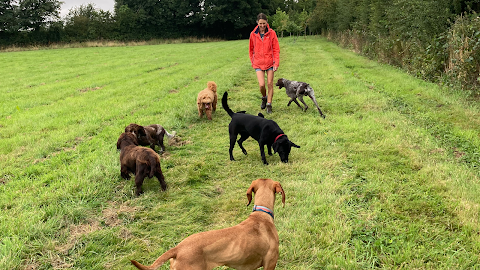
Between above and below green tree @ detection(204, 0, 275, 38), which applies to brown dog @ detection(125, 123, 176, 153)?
below

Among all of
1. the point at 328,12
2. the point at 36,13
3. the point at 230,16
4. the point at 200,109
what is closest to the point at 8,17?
the point at 36,13

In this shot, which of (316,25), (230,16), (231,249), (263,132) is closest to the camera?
(231,249)

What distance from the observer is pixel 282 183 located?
4.02m

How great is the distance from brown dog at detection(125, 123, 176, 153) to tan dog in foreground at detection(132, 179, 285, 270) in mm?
3256

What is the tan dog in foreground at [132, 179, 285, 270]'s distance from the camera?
1.94 meters

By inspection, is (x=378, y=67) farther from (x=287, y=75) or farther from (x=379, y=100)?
(x=379, y=100)

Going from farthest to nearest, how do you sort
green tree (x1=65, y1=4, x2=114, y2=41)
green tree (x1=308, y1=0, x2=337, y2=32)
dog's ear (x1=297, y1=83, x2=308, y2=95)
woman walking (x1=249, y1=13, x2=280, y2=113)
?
green tree (x1=65, y1=4, x2=114, y2=41), green tree (x1=308, y1=0, x2=337, y2=32), dog's ear (x1=297, y1=83, x2=308, y2=95), woman walking (x1=249, y1=13, x2=280, y2=113)

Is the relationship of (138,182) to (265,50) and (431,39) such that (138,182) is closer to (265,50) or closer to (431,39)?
(265,50)

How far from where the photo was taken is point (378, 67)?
13289 mm

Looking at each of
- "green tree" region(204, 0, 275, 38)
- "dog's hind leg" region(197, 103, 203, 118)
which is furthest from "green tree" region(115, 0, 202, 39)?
"dog's hind leg" region(197, 103, 203, 118)

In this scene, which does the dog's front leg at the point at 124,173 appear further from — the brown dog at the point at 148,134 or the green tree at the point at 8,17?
the green tree at the point at 8,17

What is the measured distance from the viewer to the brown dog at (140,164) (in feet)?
12.1

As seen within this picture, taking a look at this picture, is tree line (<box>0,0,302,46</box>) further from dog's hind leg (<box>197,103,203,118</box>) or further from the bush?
the bush

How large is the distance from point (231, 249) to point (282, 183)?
2.07 metres
